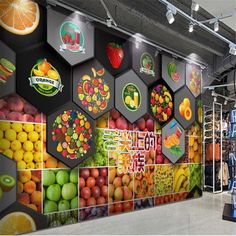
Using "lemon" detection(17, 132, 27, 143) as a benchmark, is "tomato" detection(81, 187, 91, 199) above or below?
below

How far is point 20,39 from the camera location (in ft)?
15.5

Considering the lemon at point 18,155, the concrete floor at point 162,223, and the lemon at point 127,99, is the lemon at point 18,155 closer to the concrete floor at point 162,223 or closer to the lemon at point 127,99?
the concrete floor at point 162,223

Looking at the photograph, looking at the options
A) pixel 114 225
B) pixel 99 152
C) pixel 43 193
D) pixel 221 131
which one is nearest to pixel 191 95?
pixel 221 131

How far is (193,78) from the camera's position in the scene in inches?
324

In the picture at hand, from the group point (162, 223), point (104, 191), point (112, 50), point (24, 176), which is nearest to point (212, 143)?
point (162, 223)

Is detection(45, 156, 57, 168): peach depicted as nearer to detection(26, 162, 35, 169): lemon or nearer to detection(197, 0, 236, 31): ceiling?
detection(26, 162, 35, 169): lemon

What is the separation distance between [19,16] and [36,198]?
271 centimetres

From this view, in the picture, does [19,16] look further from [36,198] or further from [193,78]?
[193,78]

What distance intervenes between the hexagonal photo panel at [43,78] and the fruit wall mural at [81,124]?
0.02 metres

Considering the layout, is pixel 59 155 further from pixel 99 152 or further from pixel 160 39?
pixel 160 39

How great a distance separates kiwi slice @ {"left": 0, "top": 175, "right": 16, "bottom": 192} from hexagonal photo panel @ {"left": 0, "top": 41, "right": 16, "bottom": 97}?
115cm

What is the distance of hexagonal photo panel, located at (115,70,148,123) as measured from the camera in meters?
6.19

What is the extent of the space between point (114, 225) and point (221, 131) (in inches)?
227

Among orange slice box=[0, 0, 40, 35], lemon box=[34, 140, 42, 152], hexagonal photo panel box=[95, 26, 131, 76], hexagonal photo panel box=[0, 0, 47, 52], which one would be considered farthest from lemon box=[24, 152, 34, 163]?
hexagonal photo panel box=[95, 26, 131, 76]
